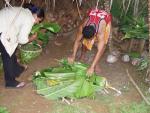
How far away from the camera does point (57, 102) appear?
548 cm

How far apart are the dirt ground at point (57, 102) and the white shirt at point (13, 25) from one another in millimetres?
623

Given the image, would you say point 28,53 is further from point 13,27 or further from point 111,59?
point 111,59

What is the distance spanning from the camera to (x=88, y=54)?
6902 millimetres

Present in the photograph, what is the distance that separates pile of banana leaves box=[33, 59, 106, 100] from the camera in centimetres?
552

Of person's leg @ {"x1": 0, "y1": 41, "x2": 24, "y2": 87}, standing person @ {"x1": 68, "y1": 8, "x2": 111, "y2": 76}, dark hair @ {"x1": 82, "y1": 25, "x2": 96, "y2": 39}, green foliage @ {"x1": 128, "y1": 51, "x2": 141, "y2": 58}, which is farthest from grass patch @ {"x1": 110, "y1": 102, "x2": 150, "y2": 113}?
person's leg @ {"x1": 0, "y1": 41, "x2": 24, "y2": 87}

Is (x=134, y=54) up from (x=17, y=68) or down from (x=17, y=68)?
up

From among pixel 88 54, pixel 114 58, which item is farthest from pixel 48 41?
pixel 114 58

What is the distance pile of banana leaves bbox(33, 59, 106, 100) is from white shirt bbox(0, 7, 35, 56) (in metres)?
0.61

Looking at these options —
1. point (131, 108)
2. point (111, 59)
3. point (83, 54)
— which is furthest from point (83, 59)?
point (131, 108)

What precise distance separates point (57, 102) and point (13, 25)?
1.18 m

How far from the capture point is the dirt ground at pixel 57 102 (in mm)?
5375

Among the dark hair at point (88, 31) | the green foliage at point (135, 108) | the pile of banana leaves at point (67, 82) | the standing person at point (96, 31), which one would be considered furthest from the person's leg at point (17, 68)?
the green foliage at point (135, 108)

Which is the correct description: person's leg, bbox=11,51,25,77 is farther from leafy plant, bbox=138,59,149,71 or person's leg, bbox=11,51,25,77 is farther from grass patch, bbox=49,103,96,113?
leafy plant, bbox=138,59,149,71

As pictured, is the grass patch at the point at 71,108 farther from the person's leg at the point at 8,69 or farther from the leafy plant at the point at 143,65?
the leafy plant at the point at 143,65
